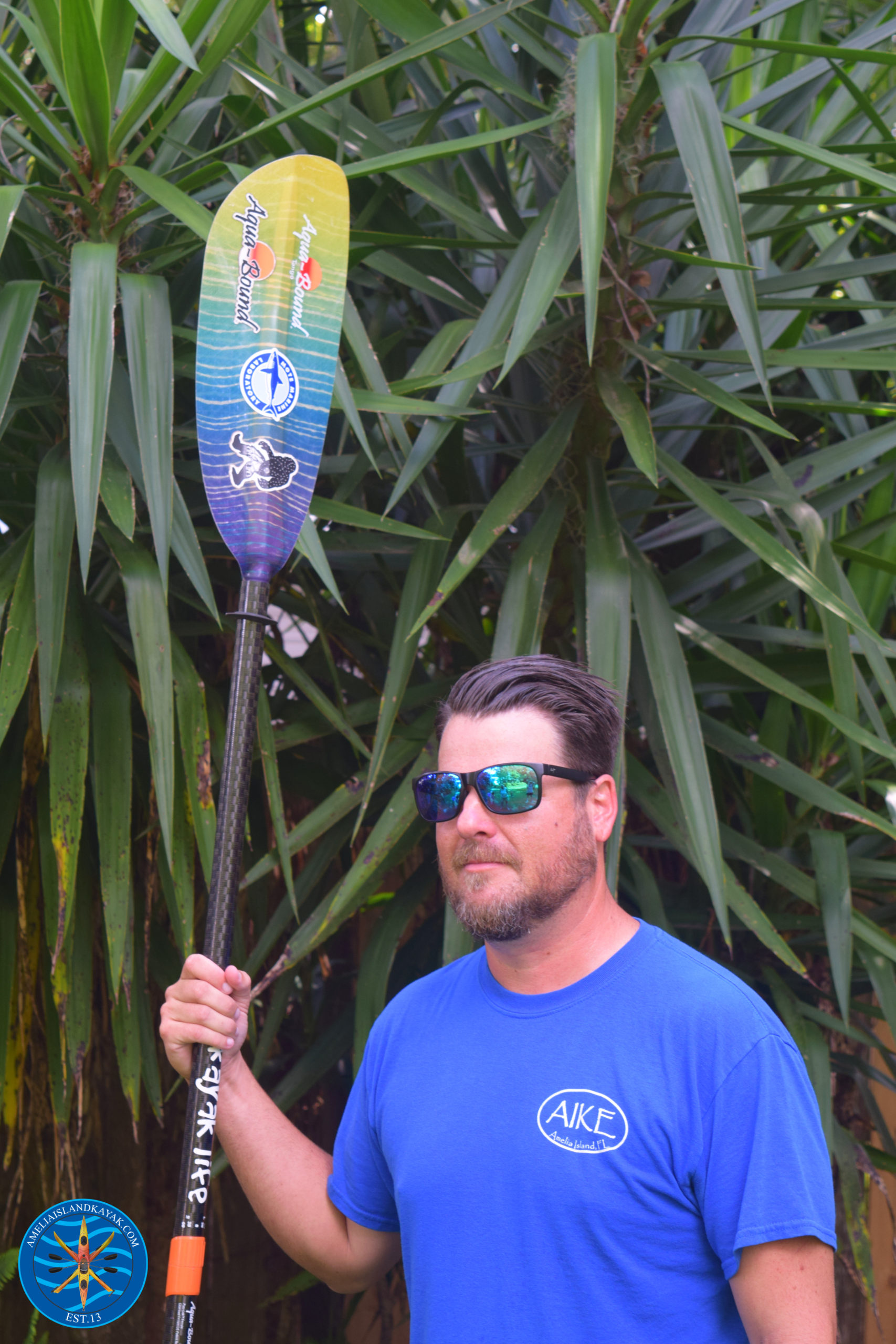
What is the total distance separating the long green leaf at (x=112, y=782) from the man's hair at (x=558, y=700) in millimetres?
530

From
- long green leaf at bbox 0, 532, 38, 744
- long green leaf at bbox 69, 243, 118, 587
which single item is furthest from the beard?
long green leaf at bbox 0, 532, 38, 744

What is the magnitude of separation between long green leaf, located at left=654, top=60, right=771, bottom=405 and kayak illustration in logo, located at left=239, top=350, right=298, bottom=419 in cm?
51

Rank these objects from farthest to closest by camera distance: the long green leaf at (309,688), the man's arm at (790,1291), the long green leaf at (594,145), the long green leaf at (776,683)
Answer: the long green leaf at (309,688) < the long green leaf at (776,683) < the long green leaf at (594,145) < the man's arm at (790,1291)

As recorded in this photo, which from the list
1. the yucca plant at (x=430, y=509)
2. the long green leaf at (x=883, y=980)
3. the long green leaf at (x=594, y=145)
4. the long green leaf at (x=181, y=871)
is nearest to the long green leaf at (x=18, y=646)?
the yucca plant at (x=430, y=509)

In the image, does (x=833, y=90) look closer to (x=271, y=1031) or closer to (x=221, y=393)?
(x=221, y=393)

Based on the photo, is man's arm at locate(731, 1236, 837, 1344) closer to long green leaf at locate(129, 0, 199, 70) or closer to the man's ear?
the man's ear

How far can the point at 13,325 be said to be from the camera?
1234mm

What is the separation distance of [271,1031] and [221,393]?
3.17 ft

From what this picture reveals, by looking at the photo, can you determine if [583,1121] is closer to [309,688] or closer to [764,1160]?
[764,1160]

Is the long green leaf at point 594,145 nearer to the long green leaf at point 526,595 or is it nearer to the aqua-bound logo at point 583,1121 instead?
the long green leaf at point 526,595

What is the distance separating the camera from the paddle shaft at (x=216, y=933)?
0.78m

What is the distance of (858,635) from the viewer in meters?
1.32

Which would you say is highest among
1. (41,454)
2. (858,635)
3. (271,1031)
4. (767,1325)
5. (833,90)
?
(833,90)

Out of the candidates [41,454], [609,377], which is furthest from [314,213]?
[41,454]
